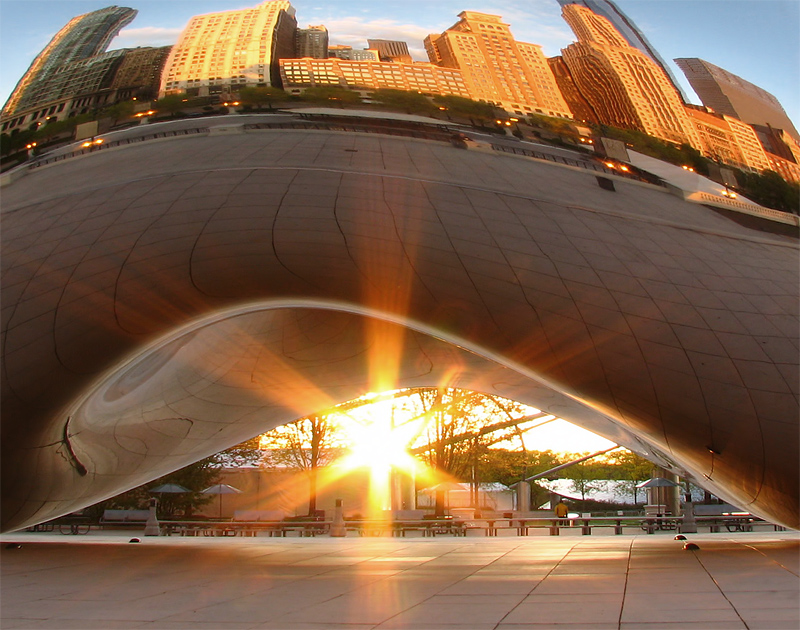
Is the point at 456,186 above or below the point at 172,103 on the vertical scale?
below

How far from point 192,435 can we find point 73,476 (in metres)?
1.70

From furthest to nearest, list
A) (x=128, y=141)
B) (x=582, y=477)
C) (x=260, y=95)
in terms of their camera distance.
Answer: (x=582, y=477)
(x=128, y=141)
(x=260, y=95)

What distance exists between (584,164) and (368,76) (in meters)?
1.92

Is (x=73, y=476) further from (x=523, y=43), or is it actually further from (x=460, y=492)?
(x=460, y=492)

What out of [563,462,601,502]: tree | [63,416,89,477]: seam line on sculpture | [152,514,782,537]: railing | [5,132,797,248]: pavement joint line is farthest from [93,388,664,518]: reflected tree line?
[563,462,601,502]: tree

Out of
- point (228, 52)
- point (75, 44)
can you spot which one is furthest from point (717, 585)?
point (75, 44)

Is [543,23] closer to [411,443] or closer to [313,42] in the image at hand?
[313,42]

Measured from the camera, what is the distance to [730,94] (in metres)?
6.62

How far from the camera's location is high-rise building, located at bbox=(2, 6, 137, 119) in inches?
256

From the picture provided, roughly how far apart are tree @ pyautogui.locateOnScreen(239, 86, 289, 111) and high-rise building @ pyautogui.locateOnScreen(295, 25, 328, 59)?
1.23ft

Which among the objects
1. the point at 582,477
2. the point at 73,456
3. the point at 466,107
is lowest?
the point at 582,477

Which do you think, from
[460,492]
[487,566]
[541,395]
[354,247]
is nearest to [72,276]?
[354,247]

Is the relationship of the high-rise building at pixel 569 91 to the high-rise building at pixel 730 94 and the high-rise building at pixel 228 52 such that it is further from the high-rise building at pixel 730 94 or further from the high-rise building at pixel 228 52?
the high-rise building at pixel 228 52

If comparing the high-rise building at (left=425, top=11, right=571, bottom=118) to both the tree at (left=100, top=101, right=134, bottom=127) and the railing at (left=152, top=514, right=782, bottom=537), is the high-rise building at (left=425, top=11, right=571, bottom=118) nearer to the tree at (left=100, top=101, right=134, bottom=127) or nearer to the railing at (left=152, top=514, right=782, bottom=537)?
the tree at (left=100, top=101, right=134, bottom=127)
